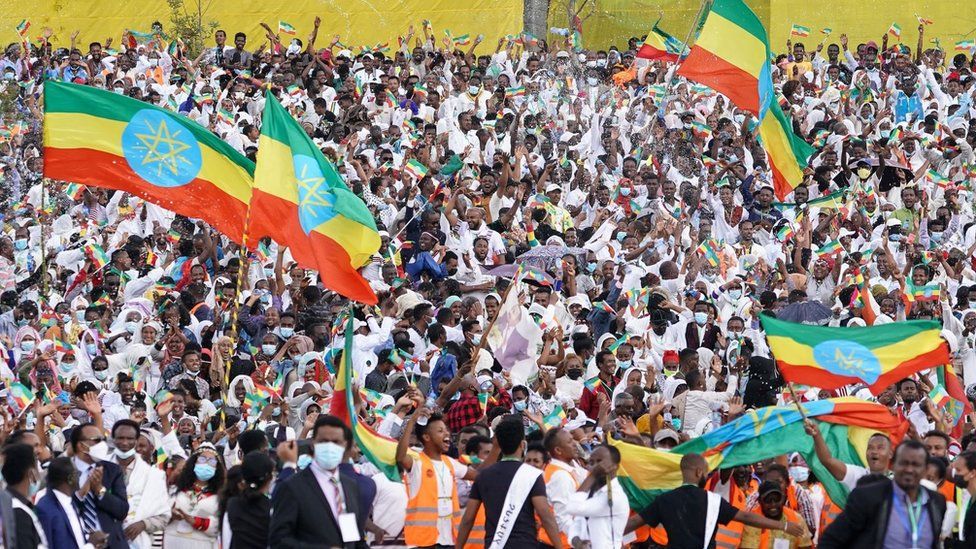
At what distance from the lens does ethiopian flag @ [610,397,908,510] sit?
38.0ft

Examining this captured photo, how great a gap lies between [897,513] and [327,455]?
273 cm

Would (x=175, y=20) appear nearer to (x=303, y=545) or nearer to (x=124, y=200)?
(x=124, y=200)

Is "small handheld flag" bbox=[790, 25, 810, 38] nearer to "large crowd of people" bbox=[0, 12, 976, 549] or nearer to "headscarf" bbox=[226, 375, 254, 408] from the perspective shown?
"large crowd of people" bbox=[0, 12, 976, 549]

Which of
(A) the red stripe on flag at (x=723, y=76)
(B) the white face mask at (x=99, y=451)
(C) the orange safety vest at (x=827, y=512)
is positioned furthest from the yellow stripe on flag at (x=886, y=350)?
(A) the red stripe on flag at (x=723, y=76)

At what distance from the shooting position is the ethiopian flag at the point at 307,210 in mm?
13305

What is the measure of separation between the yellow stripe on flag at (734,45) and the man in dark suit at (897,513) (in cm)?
933

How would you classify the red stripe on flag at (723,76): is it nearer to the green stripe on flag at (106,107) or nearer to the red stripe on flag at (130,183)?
the green stripe on flag at (106,107)

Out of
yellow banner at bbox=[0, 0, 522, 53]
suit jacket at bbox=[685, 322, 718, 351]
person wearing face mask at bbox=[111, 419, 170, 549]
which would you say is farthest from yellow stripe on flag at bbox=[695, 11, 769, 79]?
yellow banner at bbox=[0, 0, 522, 53]

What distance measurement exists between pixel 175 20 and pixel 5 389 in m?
15.3

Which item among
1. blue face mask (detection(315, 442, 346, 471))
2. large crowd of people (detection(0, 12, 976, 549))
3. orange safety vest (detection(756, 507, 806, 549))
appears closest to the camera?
blue face mask (detection(315, 442, 346, 471))

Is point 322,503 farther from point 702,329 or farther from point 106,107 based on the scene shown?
point 702,329

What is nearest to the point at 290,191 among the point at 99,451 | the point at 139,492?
the point at 139,492

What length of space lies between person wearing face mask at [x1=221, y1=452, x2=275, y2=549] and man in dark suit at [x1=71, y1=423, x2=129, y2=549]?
0.76 metres

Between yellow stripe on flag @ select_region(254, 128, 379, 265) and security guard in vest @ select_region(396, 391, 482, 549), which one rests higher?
yellow stripe on flag @ select_region(254, 128, 379, 265)
